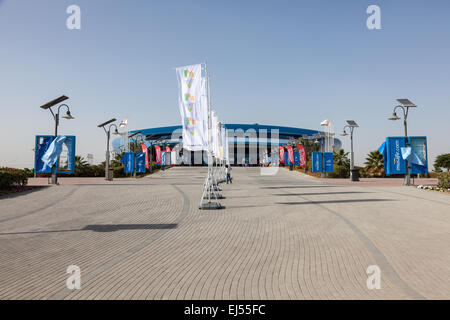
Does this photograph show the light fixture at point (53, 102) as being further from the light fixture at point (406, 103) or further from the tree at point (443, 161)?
the tree at point (443, 161)

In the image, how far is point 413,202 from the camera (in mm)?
12375

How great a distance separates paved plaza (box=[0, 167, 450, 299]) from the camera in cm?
400

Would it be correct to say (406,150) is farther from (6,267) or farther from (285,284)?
(6,267)

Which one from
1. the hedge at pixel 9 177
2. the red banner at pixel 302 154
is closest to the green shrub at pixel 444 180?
the red banner at pixel 302 154

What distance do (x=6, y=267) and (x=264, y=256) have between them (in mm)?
4317

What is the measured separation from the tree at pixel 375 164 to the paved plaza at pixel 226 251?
2376 cm

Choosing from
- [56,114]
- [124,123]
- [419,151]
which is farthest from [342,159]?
[56,114]

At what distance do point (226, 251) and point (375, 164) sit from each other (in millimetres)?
33649

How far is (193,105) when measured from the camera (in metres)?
10.7

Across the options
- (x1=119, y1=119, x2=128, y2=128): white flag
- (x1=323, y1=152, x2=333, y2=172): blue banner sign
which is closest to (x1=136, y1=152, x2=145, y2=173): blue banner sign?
(x1=119, y1=119, x2=128, y2=128): white flag

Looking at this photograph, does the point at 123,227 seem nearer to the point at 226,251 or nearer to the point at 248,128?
the point at 226,251

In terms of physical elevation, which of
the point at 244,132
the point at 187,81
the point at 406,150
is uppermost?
the point at 244,132
